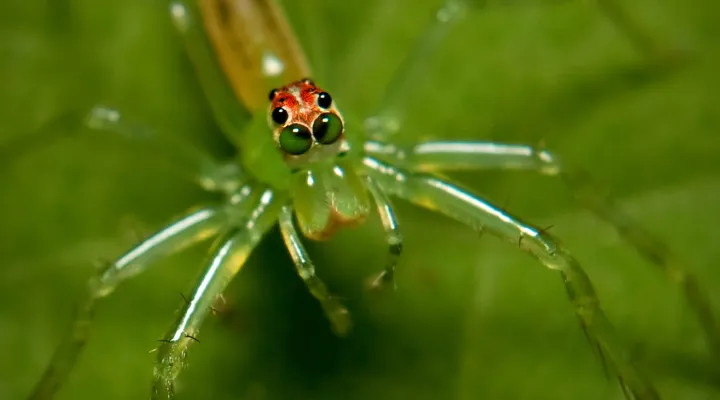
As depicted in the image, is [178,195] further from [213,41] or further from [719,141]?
[719,141]

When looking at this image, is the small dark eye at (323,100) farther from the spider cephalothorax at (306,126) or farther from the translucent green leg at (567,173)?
the translucent green leg at (567,173)

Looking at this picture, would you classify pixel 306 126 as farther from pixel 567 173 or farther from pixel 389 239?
pixel 567 173

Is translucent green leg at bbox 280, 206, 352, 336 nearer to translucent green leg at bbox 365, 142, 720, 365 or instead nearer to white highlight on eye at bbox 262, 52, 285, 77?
translucent green leg at bbox 365, 142, 720, 365

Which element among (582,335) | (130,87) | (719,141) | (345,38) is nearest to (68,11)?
(130,87)

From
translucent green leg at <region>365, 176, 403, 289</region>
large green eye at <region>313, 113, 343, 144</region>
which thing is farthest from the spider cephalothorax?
translucent green leg at <region>365, 176, 403, 289</region>

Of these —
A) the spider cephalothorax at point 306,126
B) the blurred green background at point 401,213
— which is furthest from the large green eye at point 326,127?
the blurred green background at point 401,213

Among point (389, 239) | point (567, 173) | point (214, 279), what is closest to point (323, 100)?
point (389, 239)
